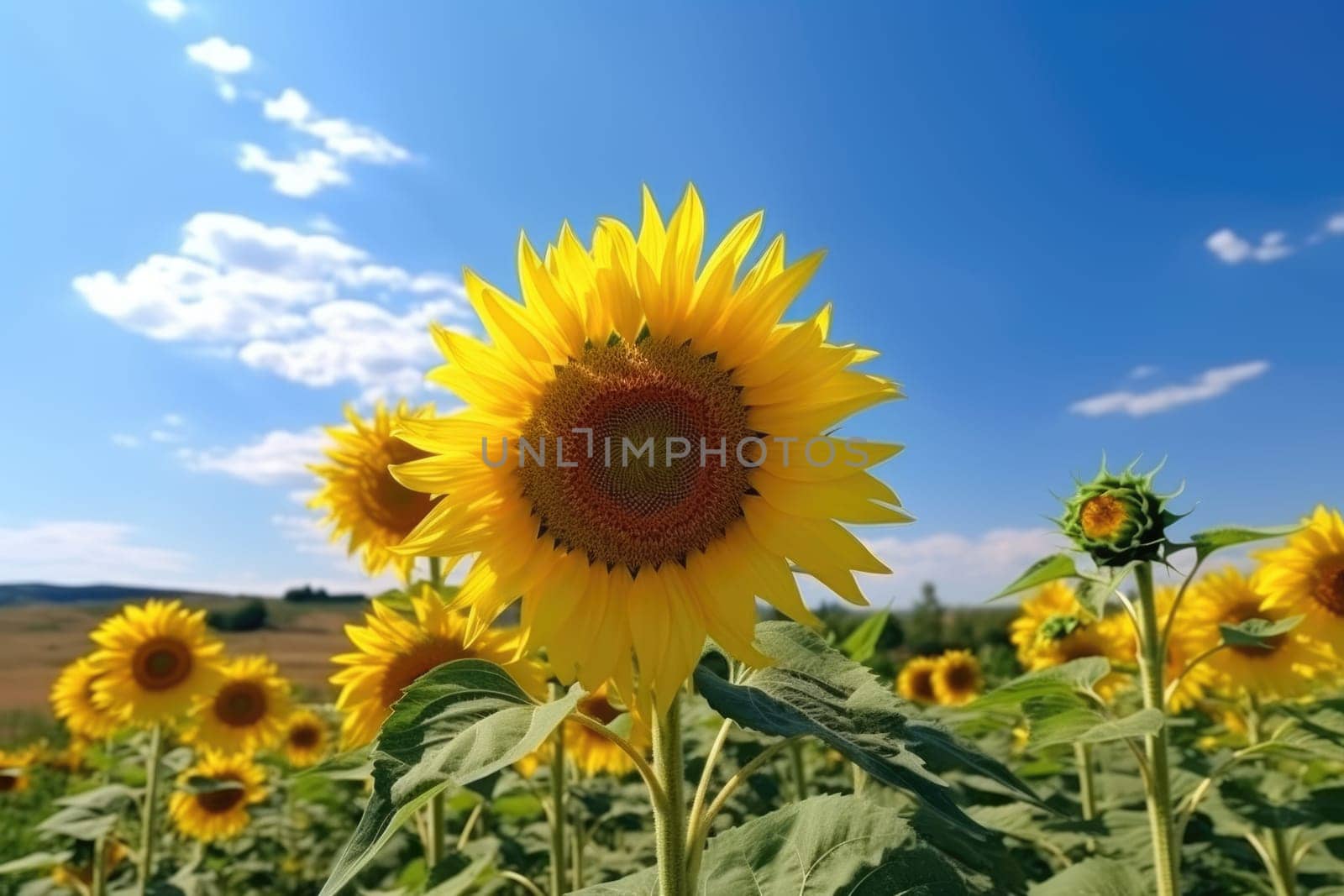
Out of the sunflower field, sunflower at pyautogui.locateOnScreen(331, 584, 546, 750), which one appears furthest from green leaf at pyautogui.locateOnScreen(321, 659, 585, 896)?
sunflower at pyautogui.locateOnScreen(331, 584, 546, 750)

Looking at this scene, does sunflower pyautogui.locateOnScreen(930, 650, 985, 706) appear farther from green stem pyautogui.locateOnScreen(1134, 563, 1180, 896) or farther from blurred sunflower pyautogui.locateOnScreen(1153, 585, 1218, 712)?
green stem pyautogui.locateOnScreen(1134, 563, 1180, 896)

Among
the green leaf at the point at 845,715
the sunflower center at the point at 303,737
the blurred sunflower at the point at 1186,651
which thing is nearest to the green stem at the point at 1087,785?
the blurred sunflower at the point at 1186,651

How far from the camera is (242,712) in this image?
7535 millimetres

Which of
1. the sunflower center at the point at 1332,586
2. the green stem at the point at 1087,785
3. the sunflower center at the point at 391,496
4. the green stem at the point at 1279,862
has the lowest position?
the green stem at the point at 1279,862

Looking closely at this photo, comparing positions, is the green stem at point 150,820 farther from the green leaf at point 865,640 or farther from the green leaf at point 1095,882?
the green leaf at point 1095,882

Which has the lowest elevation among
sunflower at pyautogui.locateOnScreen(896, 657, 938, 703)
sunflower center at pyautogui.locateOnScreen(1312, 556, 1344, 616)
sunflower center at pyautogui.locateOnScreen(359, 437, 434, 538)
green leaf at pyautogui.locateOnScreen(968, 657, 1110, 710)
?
sunflower at pyautogui.locateOnScreen(896, 657, 938, 703)

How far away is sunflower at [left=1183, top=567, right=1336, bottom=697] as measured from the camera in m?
5.39

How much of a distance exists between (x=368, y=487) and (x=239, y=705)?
12.7 feet

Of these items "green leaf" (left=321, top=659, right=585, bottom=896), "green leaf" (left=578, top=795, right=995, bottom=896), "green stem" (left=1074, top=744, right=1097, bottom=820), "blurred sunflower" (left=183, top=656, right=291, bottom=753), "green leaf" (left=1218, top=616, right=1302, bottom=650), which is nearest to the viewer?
"green leaf" (left=321, top=659, right=585, bottom=896)

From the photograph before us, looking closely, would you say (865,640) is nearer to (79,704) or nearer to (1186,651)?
(1186,651)

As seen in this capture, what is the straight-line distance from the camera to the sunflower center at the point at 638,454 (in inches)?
89.7

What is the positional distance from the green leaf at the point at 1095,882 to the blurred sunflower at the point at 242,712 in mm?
6417

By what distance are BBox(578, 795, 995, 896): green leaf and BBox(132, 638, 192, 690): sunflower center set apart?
19.9 ft

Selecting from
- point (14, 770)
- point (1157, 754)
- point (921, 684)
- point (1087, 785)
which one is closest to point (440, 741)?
point (1157, 754)
